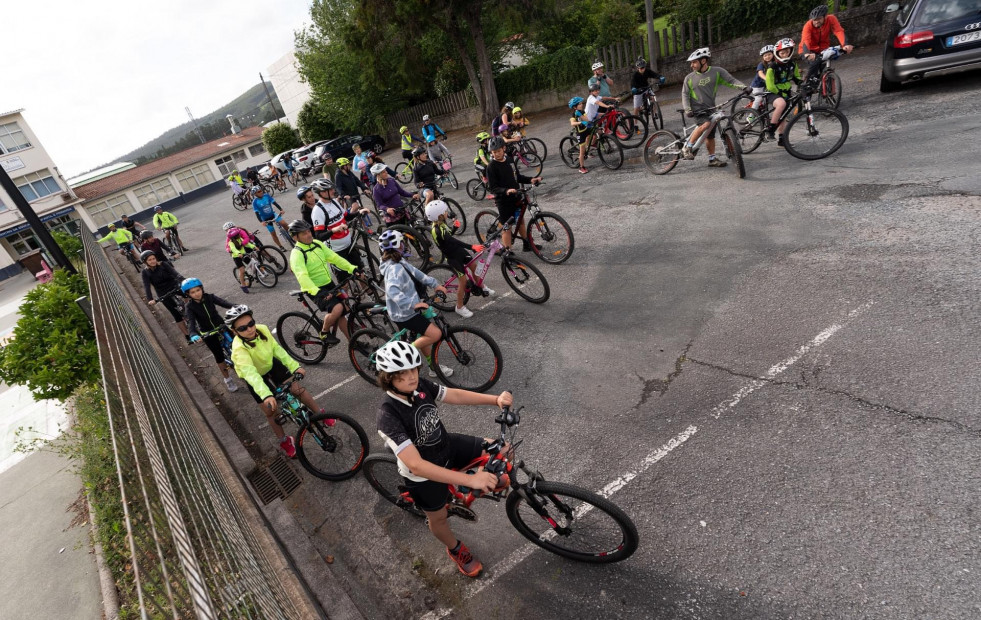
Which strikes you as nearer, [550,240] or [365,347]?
[365,347]

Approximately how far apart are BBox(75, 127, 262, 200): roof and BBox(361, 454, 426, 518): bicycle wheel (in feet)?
181

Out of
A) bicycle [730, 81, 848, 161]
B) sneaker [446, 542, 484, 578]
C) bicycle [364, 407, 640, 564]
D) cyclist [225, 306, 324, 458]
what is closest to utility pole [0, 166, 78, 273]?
cyclist [225, 306, 324, 458]

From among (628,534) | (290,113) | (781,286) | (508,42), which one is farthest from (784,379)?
(290,113)

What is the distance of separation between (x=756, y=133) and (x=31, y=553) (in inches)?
524

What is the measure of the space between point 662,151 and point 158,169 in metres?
55.7

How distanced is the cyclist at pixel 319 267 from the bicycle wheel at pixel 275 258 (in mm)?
5422

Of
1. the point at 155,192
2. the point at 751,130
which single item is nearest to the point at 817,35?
the point at 751,130

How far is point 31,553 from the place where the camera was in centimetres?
554

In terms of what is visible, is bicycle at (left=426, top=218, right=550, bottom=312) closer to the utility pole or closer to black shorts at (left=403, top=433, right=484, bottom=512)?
black shorts at (left=403, top=433, right=484, bottom=512)

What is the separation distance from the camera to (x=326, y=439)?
16.9 ft

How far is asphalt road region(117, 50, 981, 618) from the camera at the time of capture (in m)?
3.09

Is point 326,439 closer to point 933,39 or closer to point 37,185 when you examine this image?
point 933,39

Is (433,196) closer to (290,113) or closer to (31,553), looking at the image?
(31,553)

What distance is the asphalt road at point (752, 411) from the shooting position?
3.09 m
